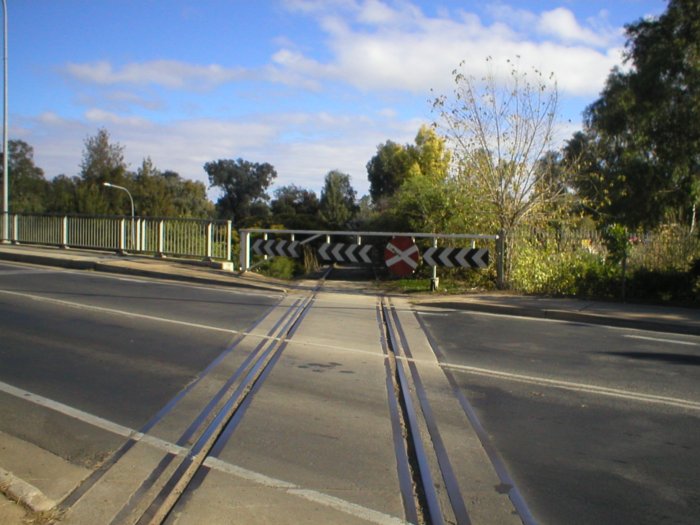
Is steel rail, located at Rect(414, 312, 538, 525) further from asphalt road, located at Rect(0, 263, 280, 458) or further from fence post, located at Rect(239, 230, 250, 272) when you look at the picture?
fence post, located at Rect(239, 230, 250, 272)

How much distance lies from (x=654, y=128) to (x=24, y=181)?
5971 centimetres

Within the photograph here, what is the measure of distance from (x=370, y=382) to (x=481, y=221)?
13307mm

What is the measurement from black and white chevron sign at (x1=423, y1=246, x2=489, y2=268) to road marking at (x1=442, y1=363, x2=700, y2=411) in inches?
336

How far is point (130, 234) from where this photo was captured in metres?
24.1

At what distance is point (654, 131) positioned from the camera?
2534 cm

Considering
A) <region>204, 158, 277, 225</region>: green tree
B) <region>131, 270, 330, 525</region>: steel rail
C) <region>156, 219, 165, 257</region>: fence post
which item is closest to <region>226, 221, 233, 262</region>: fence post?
<region>156, 219, 165, 257</region>: fence post

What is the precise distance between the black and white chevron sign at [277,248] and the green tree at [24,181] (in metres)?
37.8

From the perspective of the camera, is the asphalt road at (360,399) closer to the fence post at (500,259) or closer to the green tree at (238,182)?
the fence post at (500,259)

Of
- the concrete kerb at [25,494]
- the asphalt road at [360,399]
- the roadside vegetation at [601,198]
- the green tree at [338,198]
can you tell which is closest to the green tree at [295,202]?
the green tree at [338,198]

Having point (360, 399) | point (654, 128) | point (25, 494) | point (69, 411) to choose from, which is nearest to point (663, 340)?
point (360, 399)

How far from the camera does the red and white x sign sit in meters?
18.2

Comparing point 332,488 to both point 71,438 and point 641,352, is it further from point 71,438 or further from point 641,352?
point 641,352

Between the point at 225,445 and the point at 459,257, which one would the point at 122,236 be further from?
the point at 225,445

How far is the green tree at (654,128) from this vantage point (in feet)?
79.3
